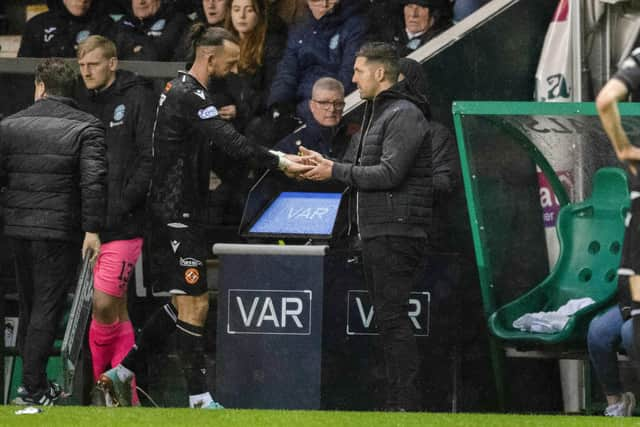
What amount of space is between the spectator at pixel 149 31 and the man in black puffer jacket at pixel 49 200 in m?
2.28

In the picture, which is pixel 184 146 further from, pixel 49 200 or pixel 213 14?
pixel 213 14

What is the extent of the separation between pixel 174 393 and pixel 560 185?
9.05 feet

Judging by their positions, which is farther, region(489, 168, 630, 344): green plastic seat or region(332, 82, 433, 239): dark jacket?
region(489, 168, 630, 344): green plastic seat

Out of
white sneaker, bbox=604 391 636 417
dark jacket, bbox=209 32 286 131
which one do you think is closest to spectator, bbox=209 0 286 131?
dark jacket, bbox=209 32 286 131

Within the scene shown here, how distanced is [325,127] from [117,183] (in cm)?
133

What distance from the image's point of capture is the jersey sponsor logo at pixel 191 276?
987 centimetres

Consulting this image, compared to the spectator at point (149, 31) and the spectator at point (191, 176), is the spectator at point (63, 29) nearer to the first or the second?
the spectator at point (149, 31)

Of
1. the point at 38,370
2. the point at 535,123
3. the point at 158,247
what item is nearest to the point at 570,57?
the point at 535,123

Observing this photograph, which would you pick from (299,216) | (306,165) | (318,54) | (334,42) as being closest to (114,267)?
(299,216)

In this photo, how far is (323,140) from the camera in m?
10.9

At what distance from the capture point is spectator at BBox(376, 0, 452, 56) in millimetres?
11789

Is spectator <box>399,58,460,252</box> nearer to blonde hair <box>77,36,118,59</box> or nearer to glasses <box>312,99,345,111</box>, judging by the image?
glasses <box>312,99,345,111</box>

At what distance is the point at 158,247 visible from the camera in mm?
10000

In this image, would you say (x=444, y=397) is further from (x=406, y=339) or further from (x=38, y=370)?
(x=38, y=370)
